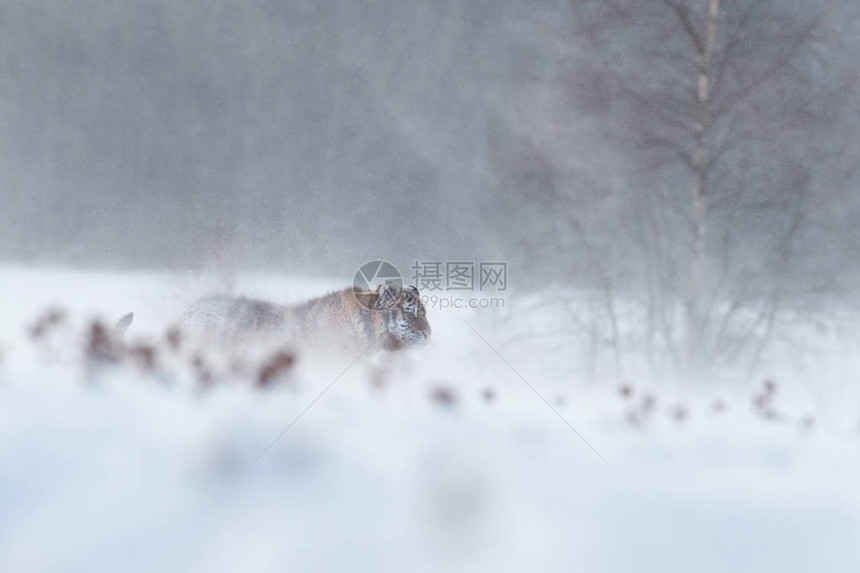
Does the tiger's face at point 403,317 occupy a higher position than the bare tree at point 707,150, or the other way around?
the bare tree at point 707,150

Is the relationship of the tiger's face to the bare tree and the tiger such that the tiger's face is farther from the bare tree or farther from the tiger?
the bare tree

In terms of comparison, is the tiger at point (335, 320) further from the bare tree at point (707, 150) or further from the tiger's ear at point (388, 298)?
the bare tree at point (707, 150)

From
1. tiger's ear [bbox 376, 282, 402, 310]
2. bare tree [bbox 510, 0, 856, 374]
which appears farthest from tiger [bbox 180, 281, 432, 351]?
bare tree [bbox 510, 0, 856, 374]

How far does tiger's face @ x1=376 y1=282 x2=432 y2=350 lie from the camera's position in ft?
9.94

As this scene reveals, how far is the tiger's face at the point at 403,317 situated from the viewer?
3029mm

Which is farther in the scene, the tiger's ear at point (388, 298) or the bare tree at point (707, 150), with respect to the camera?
the bare tree at point (707, 150)

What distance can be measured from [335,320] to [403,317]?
12.0 inches

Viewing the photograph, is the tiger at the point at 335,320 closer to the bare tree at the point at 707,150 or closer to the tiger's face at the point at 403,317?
the tiger's face at the point at 403,317

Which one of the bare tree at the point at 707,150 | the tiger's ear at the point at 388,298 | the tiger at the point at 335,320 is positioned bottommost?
the tiger at the point at 335,320

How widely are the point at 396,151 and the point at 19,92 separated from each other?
2023mm

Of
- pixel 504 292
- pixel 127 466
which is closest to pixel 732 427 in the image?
pixel 504 292

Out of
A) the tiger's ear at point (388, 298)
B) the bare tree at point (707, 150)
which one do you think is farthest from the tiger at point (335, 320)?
the bare tree at point (707, 150)

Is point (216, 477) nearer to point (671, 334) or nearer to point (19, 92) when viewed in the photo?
point (671, 334)

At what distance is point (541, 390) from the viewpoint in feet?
10.4
